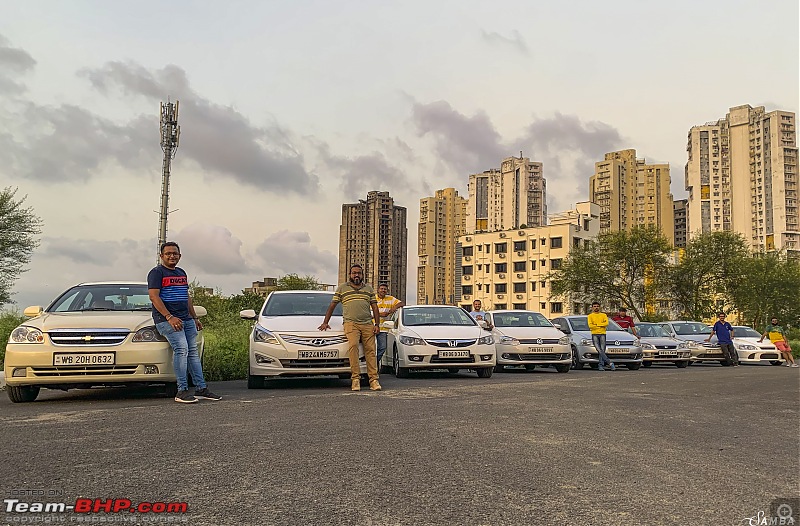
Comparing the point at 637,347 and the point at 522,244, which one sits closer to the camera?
the point at 637,347

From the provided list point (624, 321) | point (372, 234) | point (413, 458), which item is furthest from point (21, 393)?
point (372, 234)

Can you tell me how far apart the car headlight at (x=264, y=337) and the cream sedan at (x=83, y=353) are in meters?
1.90

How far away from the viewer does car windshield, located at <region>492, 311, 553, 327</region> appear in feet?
58.7

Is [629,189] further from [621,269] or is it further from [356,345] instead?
[356,345]

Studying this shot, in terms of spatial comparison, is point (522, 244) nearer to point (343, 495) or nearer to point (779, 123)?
point (779, 123)

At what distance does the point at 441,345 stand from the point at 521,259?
94893 mm

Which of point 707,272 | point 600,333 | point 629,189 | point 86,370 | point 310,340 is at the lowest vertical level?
point 86,370

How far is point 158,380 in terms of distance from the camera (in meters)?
9.36

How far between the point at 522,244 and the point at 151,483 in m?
105

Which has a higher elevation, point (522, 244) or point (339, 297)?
point (522, 244)

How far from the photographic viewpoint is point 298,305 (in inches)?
489

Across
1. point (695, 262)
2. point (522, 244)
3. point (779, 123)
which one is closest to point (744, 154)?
point (779, 123)

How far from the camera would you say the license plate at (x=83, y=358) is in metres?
8.91

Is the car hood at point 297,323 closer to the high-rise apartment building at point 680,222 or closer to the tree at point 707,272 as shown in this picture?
the tree at point 707,272
